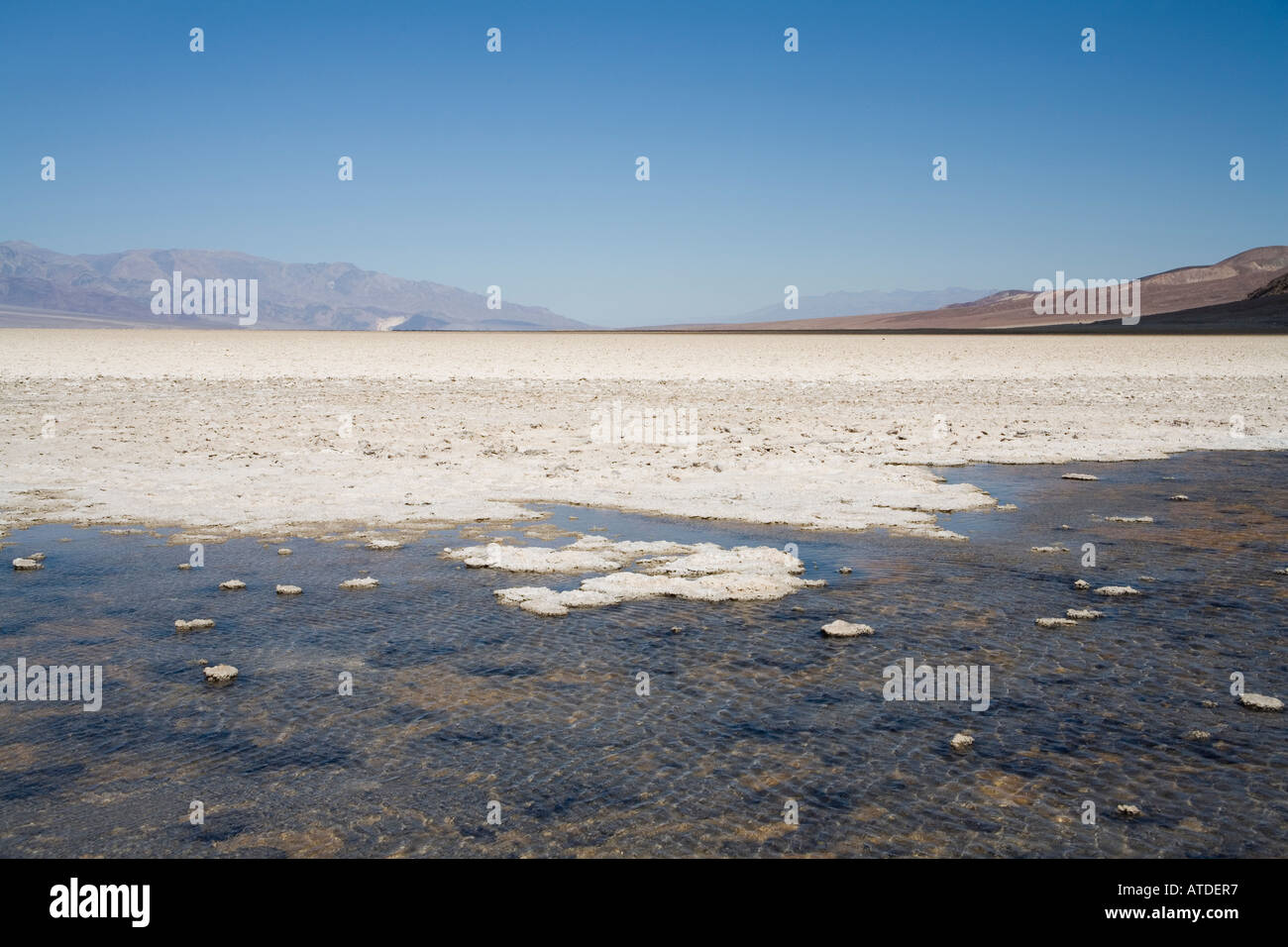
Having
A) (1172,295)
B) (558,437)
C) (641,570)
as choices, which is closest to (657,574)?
(641,570)

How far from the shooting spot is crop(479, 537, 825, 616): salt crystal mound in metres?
6.61

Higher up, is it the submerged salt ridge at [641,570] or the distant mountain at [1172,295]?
the distant mountain at [1172,295]

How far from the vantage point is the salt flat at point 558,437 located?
9.93 meters

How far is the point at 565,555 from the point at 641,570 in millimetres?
666

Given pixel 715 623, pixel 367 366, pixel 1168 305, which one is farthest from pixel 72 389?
pixel 1168 305

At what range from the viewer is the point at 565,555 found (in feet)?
25.2

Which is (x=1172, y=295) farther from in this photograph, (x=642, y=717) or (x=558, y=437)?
(x=642, y=717)

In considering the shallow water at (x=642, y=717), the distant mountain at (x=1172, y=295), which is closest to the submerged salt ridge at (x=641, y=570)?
the shallow water at (x=642, y=717)

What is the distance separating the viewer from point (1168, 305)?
480ft

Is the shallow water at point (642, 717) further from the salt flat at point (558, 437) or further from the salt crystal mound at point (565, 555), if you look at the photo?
the salt flat at point (558, 437)

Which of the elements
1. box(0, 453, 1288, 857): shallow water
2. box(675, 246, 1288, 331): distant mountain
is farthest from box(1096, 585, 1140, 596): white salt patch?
box(675, 246, 1288, 331): distant mountain

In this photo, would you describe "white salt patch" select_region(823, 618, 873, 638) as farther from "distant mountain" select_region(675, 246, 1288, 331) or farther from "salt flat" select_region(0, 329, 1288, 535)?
"distant mountain" select_region(675, 246, 1288, 331)

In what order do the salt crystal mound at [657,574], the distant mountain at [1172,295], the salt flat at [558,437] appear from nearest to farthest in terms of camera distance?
the salt crystal mound at [657,574] → the salt flat at [558,437] → the distant mountain at [1172,295]
